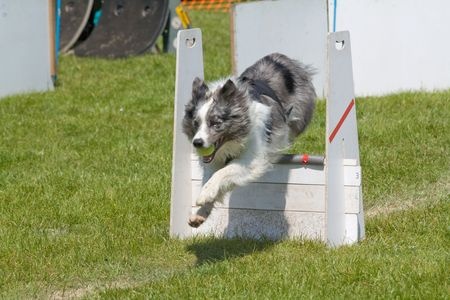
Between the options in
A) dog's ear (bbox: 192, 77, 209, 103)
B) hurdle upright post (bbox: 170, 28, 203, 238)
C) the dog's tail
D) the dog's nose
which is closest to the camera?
the dog's nose

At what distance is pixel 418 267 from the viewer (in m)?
5.56

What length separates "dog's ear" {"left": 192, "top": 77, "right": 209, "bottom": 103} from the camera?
6184mm

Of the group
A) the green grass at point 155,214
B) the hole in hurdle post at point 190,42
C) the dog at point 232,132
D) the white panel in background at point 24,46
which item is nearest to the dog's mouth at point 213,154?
the dog at point 232,132

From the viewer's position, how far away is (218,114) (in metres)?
6.07

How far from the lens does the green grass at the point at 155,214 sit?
5543 millimetres

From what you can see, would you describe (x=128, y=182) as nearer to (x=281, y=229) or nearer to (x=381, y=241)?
(x=281, y=229)

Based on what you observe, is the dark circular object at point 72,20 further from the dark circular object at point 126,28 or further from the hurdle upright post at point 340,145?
the hurdle upright post at point 340,145

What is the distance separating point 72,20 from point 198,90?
1081cm

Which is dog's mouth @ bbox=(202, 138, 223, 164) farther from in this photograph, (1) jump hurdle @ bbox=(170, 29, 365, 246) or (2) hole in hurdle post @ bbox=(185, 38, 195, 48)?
(2) hole in hurdle post @ bbox=(185, 38, 195, 48)

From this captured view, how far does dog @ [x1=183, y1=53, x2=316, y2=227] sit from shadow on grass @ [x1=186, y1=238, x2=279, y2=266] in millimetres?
300

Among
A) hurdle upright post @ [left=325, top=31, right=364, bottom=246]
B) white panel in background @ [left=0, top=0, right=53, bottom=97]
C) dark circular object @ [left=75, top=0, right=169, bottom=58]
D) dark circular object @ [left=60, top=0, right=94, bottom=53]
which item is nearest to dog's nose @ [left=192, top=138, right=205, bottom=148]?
hurdle upright post @ [left=325, top=31, right=364, bottom=246]

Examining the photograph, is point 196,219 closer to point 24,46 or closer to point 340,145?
point 340,145

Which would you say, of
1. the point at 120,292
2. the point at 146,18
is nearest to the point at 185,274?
the point at 120,292

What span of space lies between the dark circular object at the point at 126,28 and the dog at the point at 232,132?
9751 millimetres
